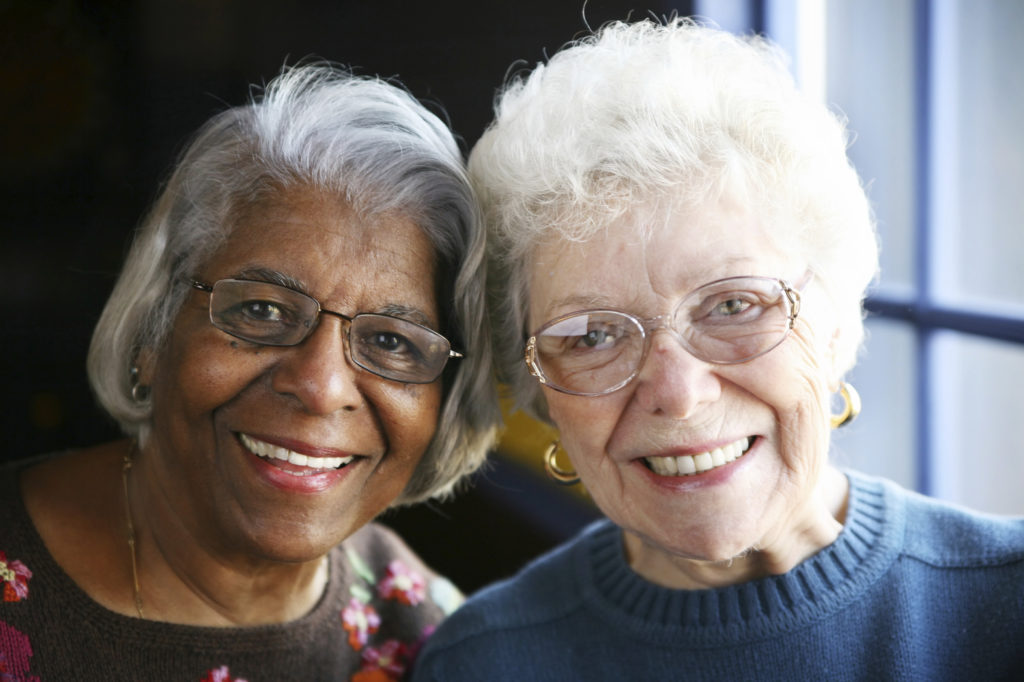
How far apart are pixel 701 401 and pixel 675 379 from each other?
0.05 metres

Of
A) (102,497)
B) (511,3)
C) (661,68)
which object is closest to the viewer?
(661,68)

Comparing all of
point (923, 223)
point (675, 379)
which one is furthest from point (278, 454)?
point (923, 223)

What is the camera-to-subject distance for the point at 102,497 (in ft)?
5.87

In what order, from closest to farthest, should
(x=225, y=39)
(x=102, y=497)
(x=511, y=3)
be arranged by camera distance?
(x=102, y=497) < (x=511, y=3) < (x=225, y=39)

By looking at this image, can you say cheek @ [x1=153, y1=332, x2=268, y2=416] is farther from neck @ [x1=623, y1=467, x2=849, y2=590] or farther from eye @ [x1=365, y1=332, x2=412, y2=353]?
neck @ [x1=623, y1=467, x2=849, y2=590]

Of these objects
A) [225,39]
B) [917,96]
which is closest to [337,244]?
[917,96]

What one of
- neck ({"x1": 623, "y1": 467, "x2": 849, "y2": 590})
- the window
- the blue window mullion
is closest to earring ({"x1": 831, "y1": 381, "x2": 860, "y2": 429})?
neck ({"x1": 623, "y1": 467, "x2": 849, "y2": 590})

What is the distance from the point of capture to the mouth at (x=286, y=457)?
159cm

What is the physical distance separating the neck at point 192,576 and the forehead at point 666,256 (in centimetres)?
77

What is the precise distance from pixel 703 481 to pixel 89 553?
1.11 metres

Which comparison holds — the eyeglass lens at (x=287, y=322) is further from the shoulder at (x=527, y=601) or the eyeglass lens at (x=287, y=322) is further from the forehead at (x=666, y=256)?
the shoulder at (x=527, y=601)

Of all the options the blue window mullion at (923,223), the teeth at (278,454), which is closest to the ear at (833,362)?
the blue window mullion at (923,223)

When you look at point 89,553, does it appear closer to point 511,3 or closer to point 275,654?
point 275,654

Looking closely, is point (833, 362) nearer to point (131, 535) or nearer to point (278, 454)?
point (278, 454)
